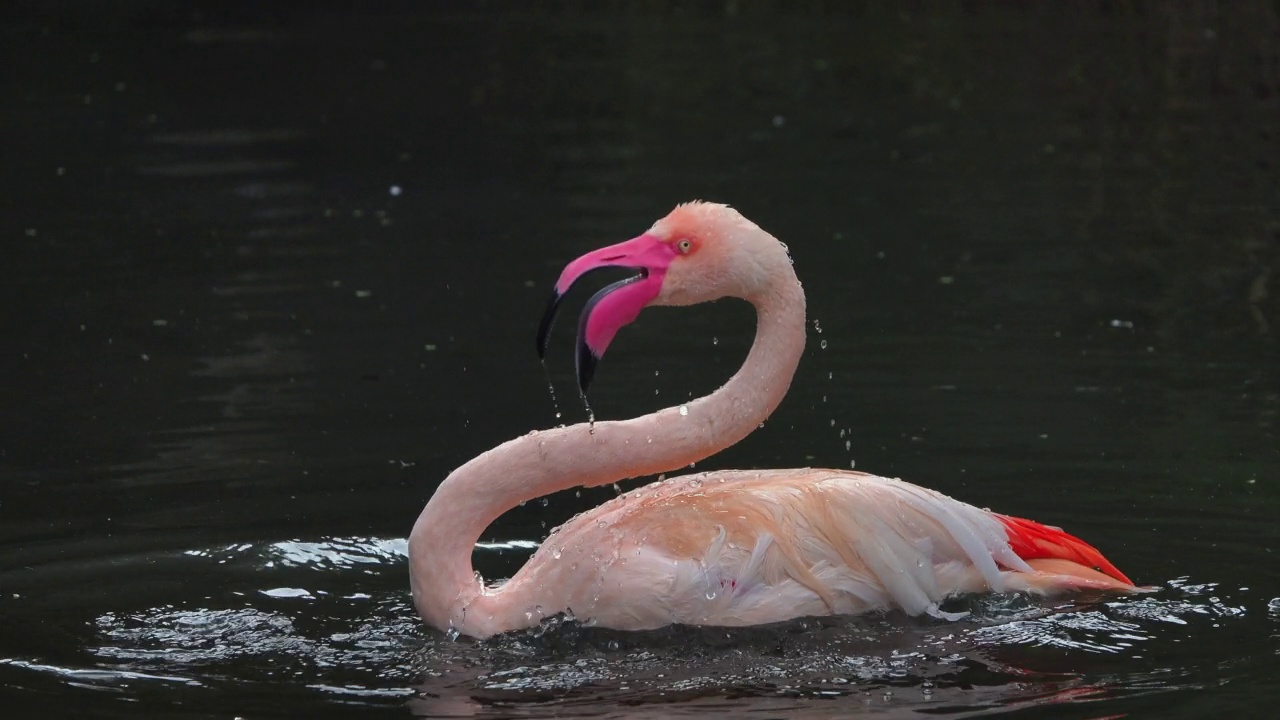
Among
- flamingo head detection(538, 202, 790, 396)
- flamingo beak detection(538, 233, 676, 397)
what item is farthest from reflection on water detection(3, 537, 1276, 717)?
flamingo head detection(538, 202, 790, 396)

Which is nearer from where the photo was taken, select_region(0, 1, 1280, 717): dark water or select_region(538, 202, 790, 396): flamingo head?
select_region(0, 1, 1280, 717): dark water


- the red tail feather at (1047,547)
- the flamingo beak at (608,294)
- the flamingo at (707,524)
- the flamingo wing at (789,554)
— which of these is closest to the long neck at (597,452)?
the flamingo at (707,524)

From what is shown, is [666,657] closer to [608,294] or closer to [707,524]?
[707,524]

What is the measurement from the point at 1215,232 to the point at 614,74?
9.56m

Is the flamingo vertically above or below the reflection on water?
above

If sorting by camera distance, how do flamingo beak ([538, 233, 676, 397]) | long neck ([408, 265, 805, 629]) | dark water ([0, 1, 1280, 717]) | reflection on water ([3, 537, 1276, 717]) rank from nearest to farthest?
reflection on water ([3, 537, 1276, 717]), dark water ([0, 1, 1280, 717]), flamingo beak ([538, 233, 676, 397]), long neck ([408, 265, 805, 629])

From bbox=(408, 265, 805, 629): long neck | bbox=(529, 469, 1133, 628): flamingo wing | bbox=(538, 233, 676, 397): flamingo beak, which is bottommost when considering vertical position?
bbox=(529, 469, 1133, 628): flamingo wing

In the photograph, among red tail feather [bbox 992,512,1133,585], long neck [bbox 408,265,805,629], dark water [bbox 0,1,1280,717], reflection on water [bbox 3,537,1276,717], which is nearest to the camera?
reflection on water [bbox 3,537,1276,717]

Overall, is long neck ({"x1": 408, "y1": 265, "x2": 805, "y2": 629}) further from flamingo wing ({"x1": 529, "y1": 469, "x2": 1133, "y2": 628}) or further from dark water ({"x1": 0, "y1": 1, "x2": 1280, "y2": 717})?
dark water ({"x1": 0, "y1": 1, "x2": 1280, "y2": 717})

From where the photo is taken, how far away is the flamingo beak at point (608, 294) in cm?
564

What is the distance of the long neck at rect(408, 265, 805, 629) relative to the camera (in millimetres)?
5738

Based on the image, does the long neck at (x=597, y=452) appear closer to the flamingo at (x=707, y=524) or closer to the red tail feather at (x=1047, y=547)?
the flamingo at (x=707, y=524)

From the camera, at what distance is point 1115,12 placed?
23.2 meters

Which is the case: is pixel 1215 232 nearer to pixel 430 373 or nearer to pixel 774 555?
pixel 430 373
